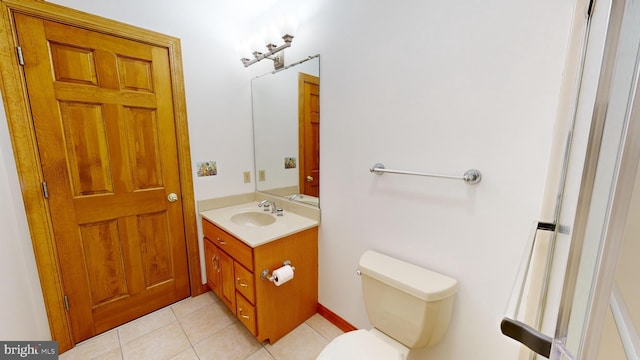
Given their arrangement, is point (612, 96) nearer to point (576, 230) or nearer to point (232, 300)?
point (576, 230)

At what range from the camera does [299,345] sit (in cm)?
161

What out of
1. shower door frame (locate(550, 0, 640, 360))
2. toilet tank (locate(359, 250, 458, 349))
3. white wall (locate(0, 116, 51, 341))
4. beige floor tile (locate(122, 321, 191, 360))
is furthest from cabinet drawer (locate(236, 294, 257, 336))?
shower door frame (locate(550, 0, 640, 360))

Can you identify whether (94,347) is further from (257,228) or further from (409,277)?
(409,277)

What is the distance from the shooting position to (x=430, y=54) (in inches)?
44.4

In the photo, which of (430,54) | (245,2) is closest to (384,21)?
(430,54)

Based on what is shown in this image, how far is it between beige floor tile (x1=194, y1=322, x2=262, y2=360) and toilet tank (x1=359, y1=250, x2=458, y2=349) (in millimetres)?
907

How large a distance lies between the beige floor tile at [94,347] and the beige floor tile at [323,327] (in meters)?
1.31

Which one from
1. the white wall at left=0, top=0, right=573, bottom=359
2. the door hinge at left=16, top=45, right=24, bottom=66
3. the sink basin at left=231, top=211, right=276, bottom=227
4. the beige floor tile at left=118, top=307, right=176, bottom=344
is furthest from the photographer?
the sink basin at left=231, top=211, right=276, bottom=227

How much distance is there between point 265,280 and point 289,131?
1131 mm

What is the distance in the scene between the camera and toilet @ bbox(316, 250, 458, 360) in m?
1.07

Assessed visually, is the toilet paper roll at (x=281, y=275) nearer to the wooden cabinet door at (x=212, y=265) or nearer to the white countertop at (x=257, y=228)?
the white countertop at (x=257, y=228)

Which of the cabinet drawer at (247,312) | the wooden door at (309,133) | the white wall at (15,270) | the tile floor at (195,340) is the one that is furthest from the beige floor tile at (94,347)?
the wooden door at (309,133)

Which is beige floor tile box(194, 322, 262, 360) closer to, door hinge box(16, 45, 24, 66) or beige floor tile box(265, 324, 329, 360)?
beige floor tile box(265, 324, 329, 360)

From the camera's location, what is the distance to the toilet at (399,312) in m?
1.07
